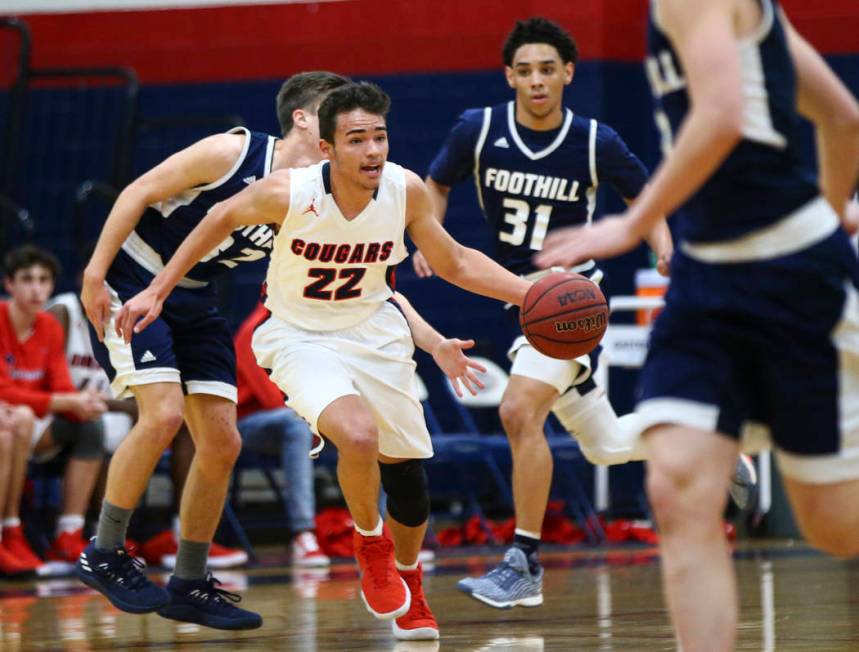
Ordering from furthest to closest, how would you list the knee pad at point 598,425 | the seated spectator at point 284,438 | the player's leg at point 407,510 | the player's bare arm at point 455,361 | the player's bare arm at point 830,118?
the seated spectator at point 284,438 → the knee pad at point 598,425 → the player's leg at point 407,510 → the player's bare arm at point 455,361 → the player's bare arm at point 830,118

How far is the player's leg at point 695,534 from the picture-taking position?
3168 millimetres

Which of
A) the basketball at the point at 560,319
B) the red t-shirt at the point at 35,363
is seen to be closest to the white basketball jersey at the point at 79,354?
the red t-shirt at the point at 35,363

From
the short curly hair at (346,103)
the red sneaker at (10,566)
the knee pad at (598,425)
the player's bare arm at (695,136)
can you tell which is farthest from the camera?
the red sneaker at (10,566)

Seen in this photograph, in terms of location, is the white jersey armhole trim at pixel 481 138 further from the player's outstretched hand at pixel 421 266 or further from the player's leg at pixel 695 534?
the player's leg at pixel 695 534

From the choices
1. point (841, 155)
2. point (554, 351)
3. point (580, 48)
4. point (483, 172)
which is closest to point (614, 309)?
point (580, 48)

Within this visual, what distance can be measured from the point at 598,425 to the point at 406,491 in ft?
4.81

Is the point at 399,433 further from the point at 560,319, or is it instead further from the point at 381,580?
the point at 560,319

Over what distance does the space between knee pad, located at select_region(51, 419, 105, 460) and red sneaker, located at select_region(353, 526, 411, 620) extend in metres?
3.87

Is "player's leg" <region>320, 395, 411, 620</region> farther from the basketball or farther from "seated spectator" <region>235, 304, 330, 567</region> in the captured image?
"seated spectator" <region>235, 304, 330, 567</region>

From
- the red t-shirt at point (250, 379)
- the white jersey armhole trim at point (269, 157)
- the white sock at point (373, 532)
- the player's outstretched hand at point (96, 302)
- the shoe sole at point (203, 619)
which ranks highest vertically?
the white jersey armhole trim at point (269, 157)

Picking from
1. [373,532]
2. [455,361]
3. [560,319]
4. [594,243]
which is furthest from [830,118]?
[373,532]

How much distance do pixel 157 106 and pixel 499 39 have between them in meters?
2.46

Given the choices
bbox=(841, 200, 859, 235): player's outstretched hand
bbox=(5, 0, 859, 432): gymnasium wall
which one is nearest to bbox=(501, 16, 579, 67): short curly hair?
bbox=(841, 200, 859, 235): player's outstretched hand

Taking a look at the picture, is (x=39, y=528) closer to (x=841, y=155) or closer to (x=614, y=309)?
(x=614, y=309)
